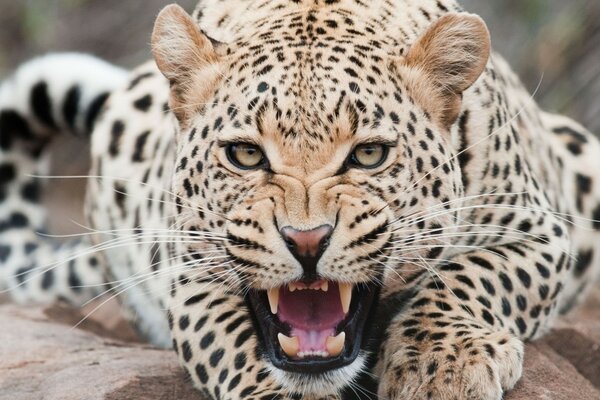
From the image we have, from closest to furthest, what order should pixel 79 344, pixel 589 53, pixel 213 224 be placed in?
pixel 213 224
pixel 79 344
pixel 589 53

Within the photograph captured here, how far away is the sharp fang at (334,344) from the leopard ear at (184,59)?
134 centimetres

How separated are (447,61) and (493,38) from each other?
8.28 meters

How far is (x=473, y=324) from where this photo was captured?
219 inches

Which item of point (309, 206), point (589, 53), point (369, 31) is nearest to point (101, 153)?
point (369, 31)

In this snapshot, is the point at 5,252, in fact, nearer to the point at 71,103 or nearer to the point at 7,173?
the point at 7,173

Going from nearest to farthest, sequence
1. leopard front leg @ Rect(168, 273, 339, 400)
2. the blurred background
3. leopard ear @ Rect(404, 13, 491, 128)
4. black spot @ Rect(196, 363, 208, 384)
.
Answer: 1. leopard front leg @ Rect(168, 273, 339, 400)
2. leopard ear @ Rect(404, 13, 491, 128)
3. black spot @ Rect(196, 363, 208, 384)
4. the blurred background

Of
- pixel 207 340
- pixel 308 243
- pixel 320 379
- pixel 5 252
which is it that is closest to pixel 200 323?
pixel 207 340

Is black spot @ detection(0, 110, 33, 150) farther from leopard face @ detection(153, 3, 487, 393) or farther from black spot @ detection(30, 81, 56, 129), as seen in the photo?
leopard face @ detection(153, 3, 487, 393)

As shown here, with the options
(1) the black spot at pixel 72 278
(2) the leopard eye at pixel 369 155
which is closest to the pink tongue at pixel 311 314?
(2) the leopard eye at pixel 369 155

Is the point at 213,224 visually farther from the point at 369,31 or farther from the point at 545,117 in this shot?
the point at 545,117

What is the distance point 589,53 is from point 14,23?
8258mm

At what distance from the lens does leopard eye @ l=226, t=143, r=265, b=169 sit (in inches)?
205

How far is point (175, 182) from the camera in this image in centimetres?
569

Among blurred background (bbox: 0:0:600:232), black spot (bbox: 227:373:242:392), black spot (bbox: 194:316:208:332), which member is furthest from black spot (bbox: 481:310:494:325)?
blurred background (bbox: 0:0:600:232)
